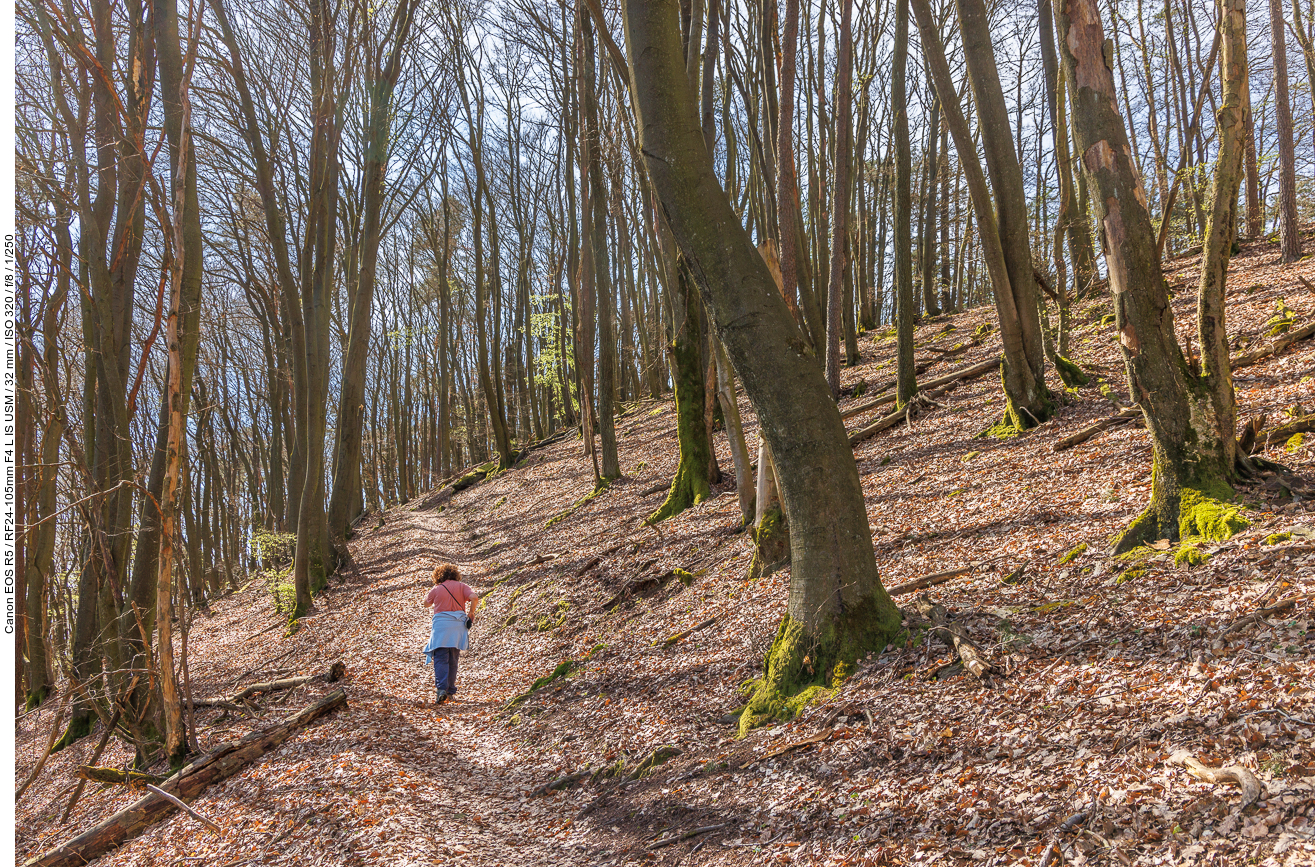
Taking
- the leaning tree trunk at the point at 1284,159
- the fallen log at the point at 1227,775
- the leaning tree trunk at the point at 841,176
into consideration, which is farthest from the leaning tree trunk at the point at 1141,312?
the leaning tree trunk at the point at 1284,159

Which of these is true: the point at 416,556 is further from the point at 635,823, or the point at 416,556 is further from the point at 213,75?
the point at 635,823

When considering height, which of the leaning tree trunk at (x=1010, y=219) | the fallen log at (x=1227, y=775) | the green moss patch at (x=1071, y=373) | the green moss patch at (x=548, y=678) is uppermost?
the leaning tree trunk at (x=1010, y=219)

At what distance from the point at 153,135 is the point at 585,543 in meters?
8.97

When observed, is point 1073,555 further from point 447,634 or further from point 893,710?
point 447,634

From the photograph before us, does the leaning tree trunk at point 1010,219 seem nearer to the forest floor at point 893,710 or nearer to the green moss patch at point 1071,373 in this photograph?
the forest floor at point 893,710

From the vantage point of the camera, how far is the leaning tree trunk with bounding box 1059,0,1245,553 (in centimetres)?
454

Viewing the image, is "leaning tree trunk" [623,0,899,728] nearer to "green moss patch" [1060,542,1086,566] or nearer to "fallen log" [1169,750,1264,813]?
"green moss patch" [1060,542,1086,566]

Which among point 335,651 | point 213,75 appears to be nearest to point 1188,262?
point 335,651

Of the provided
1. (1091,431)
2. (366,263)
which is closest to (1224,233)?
(1091,431)

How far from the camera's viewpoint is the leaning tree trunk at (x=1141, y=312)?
4543 millimetres

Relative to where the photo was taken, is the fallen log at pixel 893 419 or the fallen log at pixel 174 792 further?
the fallen log at pixel 893 419

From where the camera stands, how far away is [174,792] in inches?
212

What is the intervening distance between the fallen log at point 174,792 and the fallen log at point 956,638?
215 inches

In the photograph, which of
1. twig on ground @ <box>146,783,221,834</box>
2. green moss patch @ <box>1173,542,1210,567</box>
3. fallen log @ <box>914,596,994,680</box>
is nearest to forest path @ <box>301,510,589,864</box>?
twig on ground @ <box>146,783,221,834</box>
